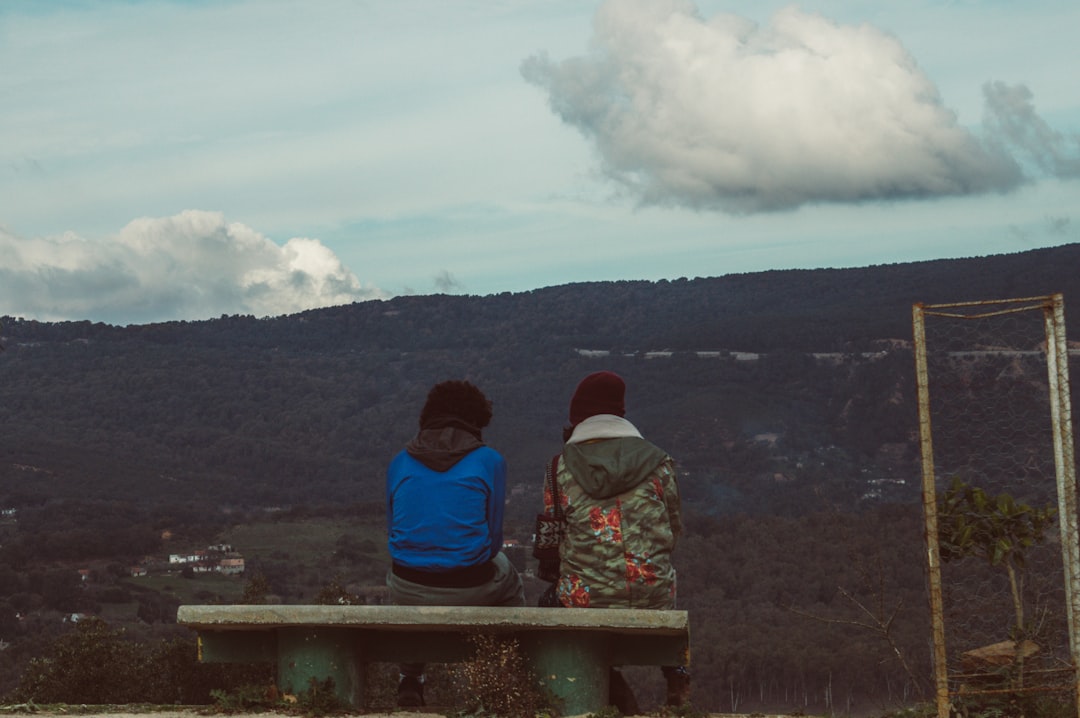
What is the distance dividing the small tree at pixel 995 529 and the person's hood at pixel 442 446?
2.66 metres

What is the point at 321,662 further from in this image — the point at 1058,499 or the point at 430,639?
the point at 1058,499

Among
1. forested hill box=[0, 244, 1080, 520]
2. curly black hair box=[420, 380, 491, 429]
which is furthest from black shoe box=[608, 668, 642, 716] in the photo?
forested hill box=[0, 244, 1080, 520]

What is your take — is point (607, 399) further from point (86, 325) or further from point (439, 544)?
point (86, 325)

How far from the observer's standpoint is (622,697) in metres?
7.88

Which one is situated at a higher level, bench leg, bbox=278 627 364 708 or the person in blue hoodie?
the person in blue hoodie

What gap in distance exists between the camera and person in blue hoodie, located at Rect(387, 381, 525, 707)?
24.9 ft

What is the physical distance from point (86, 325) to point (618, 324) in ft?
211

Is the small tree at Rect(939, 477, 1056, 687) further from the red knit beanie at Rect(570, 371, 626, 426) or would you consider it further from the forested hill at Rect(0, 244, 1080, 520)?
the forested hill at Rect(0, 244, 1080, 520)

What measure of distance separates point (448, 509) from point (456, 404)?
620 millimetres

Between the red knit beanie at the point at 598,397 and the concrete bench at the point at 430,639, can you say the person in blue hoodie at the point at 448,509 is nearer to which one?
the concrete bench at the point at 430,639

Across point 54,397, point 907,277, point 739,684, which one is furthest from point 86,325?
point 739,684

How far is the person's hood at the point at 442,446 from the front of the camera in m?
7.62

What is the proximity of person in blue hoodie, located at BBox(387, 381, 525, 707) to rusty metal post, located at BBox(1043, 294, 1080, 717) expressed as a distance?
9.82 ft

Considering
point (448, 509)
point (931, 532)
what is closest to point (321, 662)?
point (448, 509)
